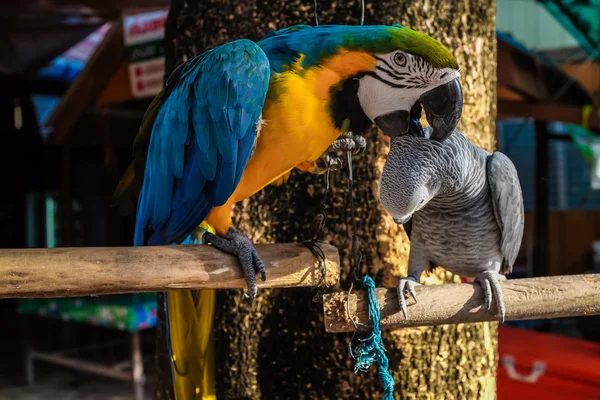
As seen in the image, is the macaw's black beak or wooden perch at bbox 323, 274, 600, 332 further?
wooden perch at bbox 323, 274, 600, 332

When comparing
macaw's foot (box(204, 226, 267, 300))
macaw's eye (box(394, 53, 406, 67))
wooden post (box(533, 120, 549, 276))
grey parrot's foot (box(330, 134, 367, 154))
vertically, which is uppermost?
macaw's eye (box(394, 53, 406, 67))

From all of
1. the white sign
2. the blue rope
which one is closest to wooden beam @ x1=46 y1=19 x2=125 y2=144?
the white sign

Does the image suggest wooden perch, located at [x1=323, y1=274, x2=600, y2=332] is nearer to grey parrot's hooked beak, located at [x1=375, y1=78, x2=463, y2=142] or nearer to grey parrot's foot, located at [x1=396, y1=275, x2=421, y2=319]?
grey parrot's foot, located at [x1=396, y1=275, x2=421, y2=319]

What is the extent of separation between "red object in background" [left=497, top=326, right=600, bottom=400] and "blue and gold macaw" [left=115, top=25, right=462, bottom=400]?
166 centimetres

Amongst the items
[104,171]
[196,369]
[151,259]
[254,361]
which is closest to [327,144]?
[151,259]

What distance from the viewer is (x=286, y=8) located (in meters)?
1.32

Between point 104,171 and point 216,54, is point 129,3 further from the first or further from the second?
point 104,171

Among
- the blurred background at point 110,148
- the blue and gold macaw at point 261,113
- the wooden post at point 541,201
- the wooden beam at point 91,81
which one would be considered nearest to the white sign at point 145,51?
the blurred background at point 110,148

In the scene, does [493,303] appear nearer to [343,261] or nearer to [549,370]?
[343,261]

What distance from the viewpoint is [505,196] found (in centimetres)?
99

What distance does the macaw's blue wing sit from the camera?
2.84ft

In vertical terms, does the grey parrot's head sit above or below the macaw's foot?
above

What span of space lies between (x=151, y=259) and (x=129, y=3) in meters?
2.38

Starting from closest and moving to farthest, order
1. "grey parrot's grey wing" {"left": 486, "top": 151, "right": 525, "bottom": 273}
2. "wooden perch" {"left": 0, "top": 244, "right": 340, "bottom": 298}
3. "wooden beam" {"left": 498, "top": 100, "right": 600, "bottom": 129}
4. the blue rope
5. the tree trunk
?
"wooden perch" {"left": 0, "top": 244, "right": 340, "bottom": 298}, the blue rope, "grey parrot's grey wing" {"left": 486, "top": 151, "right": 525, "bottom": 273}, the tree trunk, "wooden beam" {"left": 498, "top": 100, "right": 600, "bottom": 129}
